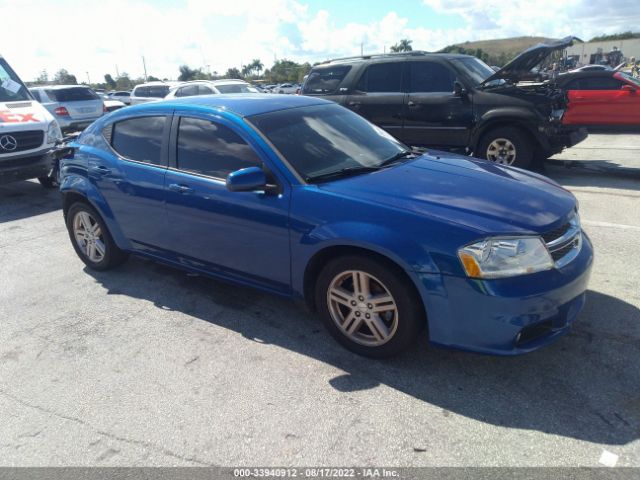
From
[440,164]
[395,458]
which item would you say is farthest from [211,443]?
[440,164]

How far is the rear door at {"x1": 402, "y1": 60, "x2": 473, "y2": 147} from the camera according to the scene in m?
7.72

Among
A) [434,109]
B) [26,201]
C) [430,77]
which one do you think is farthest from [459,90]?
[26,201]

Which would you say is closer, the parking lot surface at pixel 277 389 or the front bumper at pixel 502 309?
the parking lot surface at pixel 277 389

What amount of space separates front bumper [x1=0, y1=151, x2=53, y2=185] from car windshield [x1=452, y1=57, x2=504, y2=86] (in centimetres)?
699

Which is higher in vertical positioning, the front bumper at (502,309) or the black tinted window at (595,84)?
the black tinted window at (595,84)

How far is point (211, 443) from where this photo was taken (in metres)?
2.57

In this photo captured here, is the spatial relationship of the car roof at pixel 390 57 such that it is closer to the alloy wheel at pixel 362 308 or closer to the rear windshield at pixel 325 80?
the rear windshield at pixel 325 80

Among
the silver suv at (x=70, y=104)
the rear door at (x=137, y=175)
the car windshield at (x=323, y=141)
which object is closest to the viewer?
the car windshield at (x=323, y=141)

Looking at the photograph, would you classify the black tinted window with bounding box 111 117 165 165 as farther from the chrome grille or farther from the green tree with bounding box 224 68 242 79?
the green tree with bounding box 224 68 242 79

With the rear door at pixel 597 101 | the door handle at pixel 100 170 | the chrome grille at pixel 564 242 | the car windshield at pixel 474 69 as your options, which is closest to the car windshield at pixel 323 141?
the chrome grille at pixel 564 242

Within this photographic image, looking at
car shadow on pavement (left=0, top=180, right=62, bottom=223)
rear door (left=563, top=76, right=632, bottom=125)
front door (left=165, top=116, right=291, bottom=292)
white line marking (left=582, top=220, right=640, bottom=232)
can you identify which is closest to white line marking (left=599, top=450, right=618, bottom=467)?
front door (left=165, top=116, right=291, bottom=292)

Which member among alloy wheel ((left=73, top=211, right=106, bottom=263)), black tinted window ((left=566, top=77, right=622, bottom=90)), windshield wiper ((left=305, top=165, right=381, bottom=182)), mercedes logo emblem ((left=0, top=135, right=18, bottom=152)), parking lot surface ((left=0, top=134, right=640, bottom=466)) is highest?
black tinted window ((left=566, top=77, right=622, bottom=90))

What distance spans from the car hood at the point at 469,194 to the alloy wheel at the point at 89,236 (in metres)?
2.73

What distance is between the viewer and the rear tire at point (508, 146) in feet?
24.4
